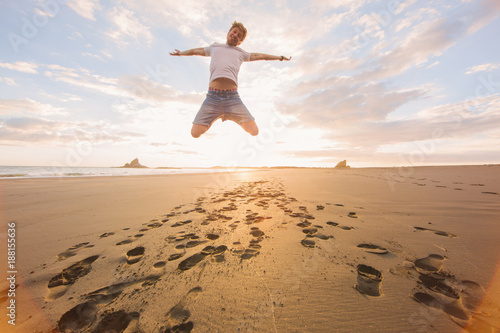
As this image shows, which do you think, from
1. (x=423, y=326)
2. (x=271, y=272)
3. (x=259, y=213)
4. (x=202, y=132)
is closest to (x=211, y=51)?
(x=202, y=132)

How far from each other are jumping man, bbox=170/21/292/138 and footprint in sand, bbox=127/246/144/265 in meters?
2.73

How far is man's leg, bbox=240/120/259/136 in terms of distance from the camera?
4409 millimetres

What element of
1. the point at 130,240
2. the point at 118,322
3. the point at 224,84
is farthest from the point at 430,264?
the point at 224,84

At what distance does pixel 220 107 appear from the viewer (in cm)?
428

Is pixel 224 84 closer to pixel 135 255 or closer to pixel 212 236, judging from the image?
pixel 212 236

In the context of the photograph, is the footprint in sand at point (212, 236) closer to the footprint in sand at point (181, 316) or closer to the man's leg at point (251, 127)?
the footprint in sand at point (181, 316)

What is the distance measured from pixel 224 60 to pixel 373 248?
433 cm

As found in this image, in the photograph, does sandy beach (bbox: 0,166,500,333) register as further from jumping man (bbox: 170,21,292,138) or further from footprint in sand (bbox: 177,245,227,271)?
jumping man (bbox: 170,21,292,138)

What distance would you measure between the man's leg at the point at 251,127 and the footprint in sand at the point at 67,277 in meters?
3.49

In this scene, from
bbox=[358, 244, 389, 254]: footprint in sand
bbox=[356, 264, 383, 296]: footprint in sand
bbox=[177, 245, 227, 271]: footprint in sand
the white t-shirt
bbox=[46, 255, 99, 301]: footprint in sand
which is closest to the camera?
bbox=[356, 264, 383, 296]: footprint in sand

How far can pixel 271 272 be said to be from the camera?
66.7 inches

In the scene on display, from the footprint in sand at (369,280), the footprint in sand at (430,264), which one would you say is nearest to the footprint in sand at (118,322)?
the footprint in sand at (369,280)

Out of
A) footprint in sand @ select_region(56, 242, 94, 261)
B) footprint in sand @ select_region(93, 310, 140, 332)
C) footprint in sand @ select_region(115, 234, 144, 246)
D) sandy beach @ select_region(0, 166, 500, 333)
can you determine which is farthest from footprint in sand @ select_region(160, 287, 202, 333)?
footprint in sand @ select_region(56, 242, 94, 261)

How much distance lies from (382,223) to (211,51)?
4.78m
